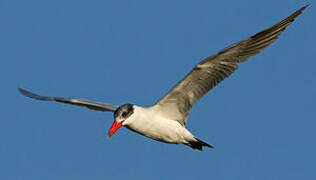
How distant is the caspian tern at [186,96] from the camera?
977 centimetres

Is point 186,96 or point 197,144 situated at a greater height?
point 186,96

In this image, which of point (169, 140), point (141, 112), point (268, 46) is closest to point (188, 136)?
point (169, 140)

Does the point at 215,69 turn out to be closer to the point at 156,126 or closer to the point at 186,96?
the point at 186,96

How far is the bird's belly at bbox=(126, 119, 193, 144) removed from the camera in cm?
998

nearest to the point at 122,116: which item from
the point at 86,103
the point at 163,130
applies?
the point at 163,130

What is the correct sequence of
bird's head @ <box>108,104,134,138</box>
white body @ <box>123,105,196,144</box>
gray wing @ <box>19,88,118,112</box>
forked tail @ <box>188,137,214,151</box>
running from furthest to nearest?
gray wing @ <box>19,88,118,112</box> < forked tail @ <box>188,137,214,151</box> < white body @ <box>123,105,196,144</box> < bird's head @ <box>108,104,134,138</box>

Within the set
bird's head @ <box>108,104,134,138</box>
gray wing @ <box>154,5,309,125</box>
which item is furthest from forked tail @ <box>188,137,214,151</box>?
bird's head @ <box>108,104,134,138</box>

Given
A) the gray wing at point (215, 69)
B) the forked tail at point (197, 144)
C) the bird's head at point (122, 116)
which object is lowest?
the forked tail at point (197, 144)

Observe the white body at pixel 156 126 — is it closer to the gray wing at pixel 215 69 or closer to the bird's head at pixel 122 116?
the bird's head at pixel 122 116

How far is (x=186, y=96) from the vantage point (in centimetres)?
1027

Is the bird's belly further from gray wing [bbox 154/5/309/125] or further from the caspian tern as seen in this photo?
gray wing [bbox 154/5/309/125]

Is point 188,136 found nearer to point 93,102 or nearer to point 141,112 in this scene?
point 141,112

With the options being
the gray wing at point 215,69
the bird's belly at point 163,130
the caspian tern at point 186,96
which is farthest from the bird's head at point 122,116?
the gray wing at point 215,69

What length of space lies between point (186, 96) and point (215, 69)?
75 cm
